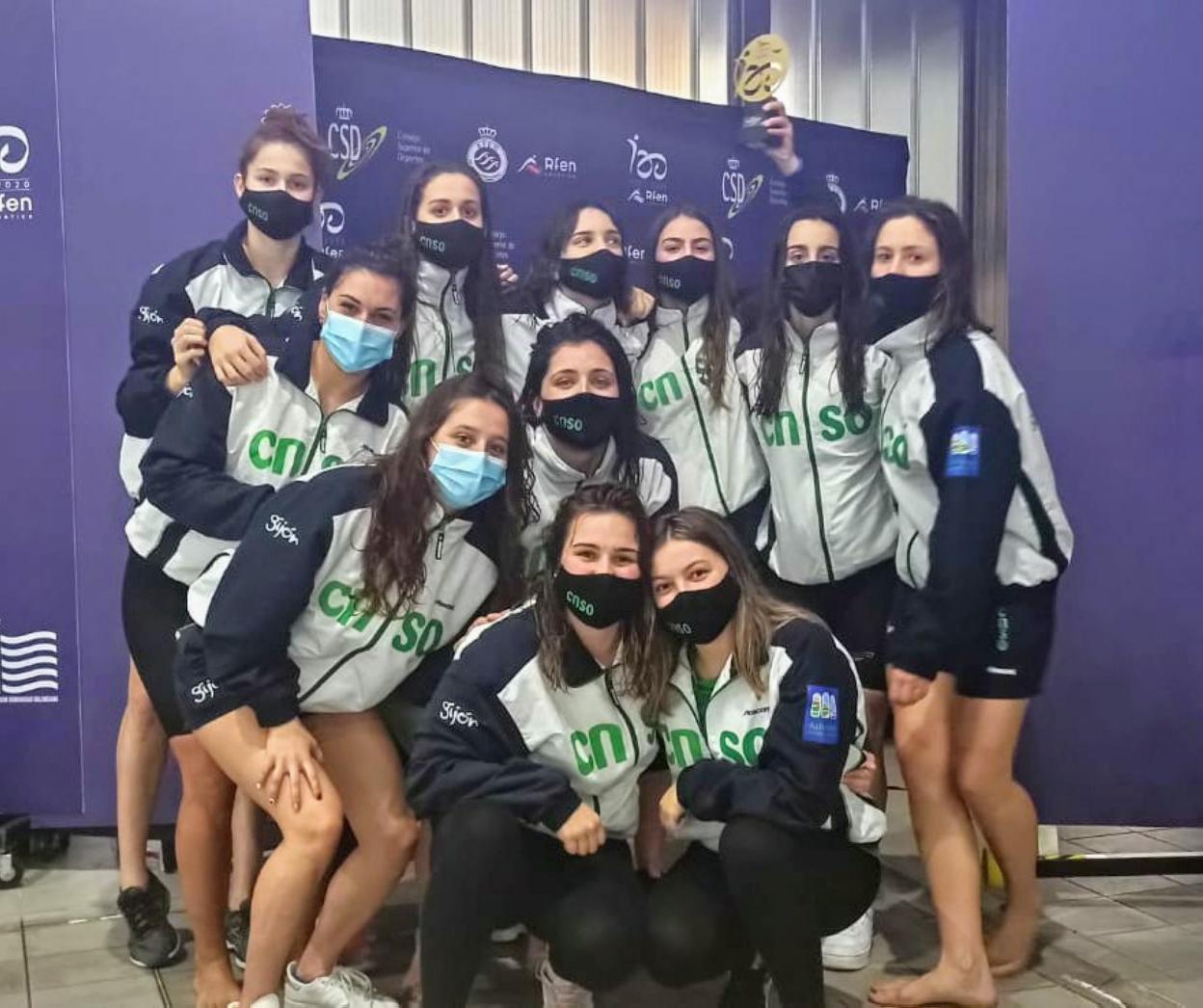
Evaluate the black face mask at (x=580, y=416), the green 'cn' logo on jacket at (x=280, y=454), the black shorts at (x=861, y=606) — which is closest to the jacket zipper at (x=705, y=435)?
the black shorts at (x=861, y=606)

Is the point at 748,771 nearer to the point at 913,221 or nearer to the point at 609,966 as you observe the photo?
the point at 609,966

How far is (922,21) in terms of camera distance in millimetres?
4000

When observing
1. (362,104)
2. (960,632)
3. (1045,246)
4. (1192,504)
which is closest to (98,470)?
(362,104)

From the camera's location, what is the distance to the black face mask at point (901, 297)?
2.37m

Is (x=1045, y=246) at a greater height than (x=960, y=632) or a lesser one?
greater

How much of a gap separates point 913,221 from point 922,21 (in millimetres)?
1994

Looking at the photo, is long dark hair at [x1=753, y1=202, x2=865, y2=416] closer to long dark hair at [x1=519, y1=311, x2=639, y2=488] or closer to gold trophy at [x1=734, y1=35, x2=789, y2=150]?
long dark hair at [x1=519, y1=311, x2=639, y2=488]

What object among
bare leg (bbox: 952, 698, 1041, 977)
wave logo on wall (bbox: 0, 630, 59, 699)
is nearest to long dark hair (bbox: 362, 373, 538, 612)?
bare leg (bbox: 952, 698, 1041, 977)

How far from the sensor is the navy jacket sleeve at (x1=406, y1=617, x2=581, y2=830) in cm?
195

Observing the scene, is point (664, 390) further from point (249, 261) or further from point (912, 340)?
point (249, 261)

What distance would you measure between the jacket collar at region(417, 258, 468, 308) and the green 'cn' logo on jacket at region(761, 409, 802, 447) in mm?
718

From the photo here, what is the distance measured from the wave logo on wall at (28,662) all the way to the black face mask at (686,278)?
187cm

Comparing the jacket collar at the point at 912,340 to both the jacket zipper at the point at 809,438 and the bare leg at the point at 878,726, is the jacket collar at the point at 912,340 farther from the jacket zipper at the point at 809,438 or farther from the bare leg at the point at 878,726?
the bare leg at the point at 878,726

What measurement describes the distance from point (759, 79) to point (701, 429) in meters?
1.48
